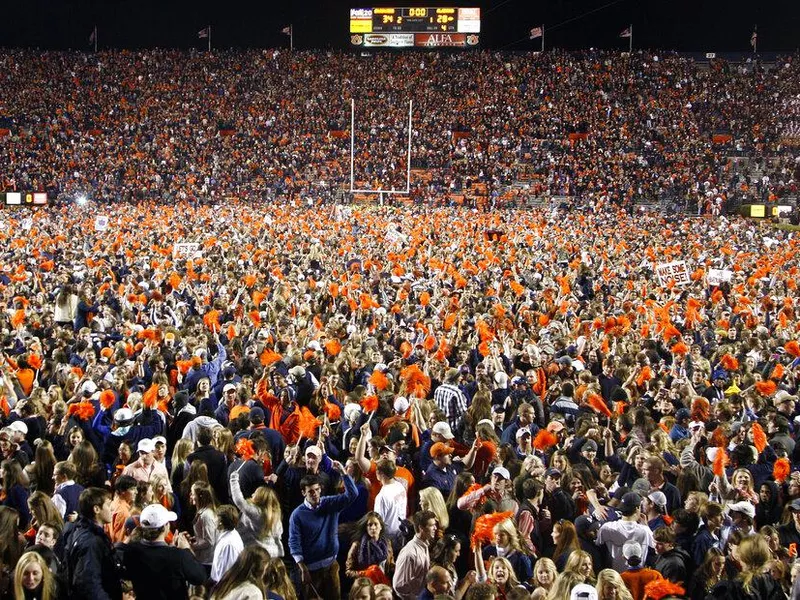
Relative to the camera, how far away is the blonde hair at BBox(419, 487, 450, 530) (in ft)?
18.4

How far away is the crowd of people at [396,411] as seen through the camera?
518 centimetres

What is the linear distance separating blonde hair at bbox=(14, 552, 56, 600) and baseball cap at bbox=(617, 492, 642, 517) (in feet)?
10.7

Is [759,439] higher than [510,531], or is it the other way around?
[510,531]

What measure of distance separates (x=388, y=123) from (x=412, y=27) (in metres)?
8.19

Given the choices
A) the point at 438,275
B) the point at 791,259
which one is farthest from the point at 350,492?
the point at 791,259

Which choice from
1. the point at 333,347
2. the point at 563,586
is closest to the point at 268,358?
the point at 333,347

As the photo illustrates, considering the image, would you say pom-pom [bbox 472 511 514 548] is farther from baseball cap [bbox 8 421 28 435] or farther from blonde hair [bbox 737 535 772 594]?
baseball cap [bbox 8 421 28 435]

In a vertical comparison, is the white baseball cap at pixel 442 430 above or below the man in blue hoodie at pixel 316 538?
above

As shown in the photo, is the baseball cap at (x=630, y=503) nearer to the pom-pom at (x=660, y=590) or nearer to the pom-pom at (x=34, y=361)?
the pom-pom at (x=660, y=590)

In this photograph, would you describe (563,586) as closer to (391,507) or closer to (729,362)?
(391,507)

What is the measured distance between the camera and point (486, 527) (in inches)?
208

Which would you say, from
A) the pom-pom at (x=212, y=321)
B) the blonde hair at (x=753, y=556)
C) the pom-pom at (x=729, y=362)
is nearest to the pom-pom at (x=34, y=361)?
the pom-pom at (x=212, y=321)

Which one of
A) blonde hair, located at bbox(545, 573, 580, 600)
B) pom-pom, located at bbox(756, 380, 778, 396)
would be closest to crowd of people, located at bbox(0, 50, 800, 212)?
pom-pom, located at bbox(756, 380, 778, 396)

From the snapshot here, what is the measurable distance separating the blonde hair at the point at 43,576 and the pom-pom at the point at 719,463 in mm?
4420
